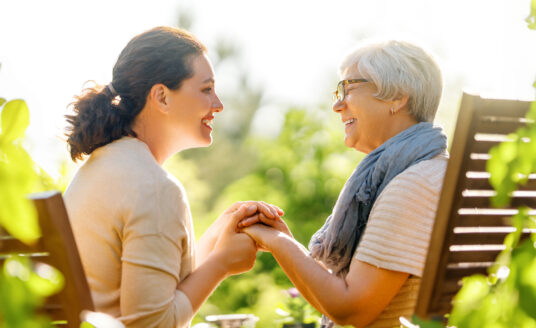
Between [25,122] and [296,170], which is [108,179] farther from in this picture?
[296,170]

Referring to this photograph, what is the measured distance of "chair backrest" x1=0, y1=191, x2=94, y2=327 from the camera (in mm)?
1486

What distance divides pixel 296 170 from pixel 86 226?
1465 centimetres

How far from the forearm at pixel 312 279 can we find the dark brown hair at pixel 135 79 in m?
0.86

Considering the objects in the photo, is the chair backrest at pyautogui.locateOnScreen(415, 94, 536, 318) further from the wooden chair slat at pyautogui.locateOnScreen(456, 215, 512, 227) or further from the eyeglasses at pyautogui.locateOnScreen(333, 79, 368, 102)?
the eyeglasses at pyautogui.locateOnScreen(333, 79, 368, 102)

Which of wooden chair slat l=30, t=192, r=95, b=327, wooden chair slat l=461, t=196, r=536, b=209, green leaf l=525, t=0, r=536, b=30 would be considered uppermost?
green leaf l=525, t=0, r=536, b=30

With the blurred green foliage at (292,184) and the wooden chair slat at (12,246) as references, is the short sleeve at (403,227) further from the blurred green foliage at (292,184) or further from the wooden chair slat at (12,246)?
the blurred green foliage at (292,184)

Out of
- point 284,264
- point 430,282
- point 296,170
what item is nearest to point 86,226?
point 284,264

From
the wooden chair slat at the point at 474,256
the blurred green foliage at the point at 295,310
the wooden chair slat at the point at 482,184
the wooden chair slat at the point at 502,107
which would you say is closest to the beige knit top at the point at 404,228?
the wooden chair slat at the point at 474,256

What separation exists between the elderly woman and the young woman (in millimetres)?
361

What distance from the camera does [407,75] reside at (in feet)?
10.4

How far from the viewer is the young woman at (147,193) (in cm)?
232

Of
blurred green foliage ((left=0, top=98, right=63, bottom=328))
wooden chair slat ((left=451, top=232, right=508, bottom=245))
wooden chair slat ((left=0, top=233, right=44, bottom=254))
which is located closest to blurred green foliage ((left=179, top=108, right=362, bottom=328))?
wooden chair slat ((left=451, top=232, right=508, bottom=245))

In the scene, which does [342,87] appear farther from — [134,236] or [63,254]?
[63,254]

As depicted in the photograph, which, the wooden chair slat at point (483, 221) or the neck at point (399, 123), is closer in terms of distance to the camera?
the wooden chair slat at point (483, 221)
